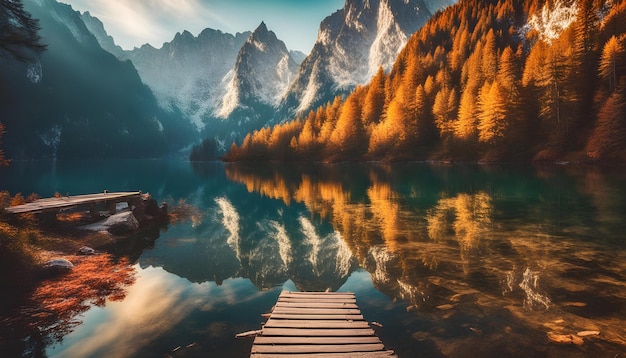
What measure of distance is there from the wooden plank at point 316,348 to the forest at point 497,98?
6717 cm

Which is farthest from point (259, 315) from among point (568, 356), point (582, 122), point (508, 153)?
point (582, 122)

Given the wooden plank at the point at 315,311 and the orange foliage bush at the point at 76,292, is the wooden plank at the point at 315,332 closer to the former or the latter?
the wooden plank at the point at 315,311

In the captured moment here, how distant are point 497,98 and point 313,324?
76.5m

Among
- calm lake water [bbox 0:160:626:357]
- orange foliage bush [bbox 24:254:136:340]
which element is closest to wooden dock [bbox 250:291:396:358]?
calm lake water [bbox 0:160:626:357]

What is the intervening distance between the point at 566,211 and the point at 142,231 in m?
31.0

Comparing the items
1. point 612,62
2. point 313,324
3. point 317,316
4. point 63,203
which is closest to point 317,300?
point 317,316

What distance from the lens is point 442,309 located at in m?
9.91

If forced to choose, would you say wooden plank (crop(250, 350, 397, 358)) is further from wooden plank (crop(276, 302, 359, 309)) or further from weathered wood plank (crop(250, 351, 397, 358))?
wooden plank (crop(276, 302, 359, 309))

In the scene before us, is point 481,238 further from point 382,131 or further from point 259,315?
point 382,131

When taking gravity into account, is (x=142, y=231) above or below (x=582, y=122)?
below

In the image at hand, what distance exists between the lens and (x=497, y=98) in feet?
228

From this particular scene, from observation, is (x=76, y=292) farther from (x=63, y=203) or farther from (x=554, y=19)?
(x=554, y=19)

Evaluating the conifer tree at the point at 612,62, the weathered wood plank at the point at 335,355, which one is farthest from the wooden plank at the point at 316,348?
the conifer tree at the point at 612,62

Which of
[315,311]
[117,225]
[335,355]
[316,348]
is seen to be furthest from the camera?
[117,225]
